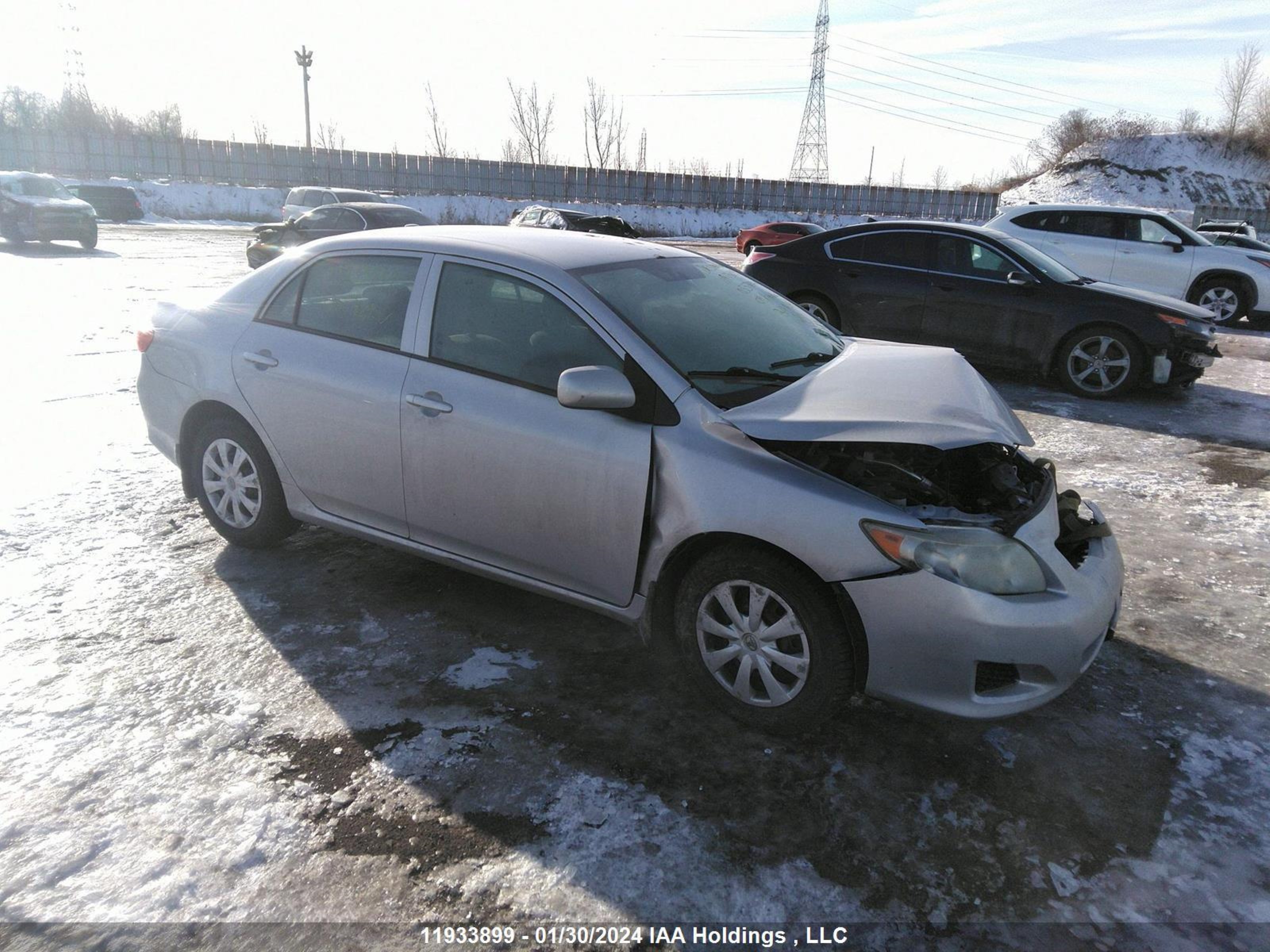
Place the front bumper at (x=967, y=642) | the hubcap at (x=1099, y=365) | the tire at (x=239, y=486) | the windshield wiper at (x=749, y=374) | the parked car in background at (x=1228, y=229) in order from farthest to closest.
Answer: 1. the parked car in background at (x=1228, y=229)
2. the hubcap at (x=1099, y=365)
3. the tire at (x=239, y=486)
4. the windshield wiper at (x=749, y=374)
5. the front bumper at (x=967, y=642)

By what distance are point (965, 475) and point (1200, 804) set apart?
1369mm

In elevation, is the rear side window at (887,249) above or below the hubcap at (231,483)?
above

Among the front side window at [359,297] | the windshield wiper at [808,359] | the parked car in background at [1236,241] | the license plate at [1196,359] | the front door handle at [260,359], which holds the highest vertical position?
the parked car in background at [1236,241]

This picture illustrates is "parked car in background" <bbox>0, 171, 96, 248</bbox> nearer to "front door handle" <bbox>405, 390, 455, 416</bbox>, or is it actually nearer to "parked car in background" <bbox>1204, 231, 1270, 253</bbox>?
"front door handle" <bbox>405, 390, 455, 416</bbox>

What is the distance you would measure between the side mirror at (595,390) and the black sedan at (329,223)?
12809 mm

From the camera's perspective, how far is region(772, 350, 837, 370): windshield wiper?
3.60 meters

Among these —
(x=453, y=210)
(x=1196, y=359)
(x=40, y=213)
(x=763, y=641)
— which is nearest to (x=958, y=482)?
(x=763, y=641)

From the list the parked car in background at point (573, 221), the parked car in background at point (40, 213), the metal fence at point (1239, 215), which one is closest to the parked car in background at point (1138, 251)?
the parked car in background at point (573, 221)

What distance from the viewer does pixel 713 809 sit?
2.62 meters

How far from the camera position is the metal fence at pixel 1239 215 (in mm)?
39781

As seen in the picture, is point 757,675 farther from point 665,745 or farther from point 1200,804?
point 1200,804

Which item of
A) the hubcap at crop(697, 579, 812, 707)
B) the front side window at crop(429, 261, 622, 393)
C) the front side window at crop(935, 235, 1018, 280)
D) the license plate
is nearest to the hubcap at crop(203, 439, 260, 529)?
the front side window at crop(429, 261, 622, 393)

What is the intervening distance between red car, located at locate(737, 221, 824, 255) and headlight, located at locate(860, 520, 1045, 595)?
898 inches

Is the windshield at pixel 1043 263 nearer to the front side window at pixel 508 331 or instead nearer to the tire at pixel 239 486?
the front side window at pixel 508 331
